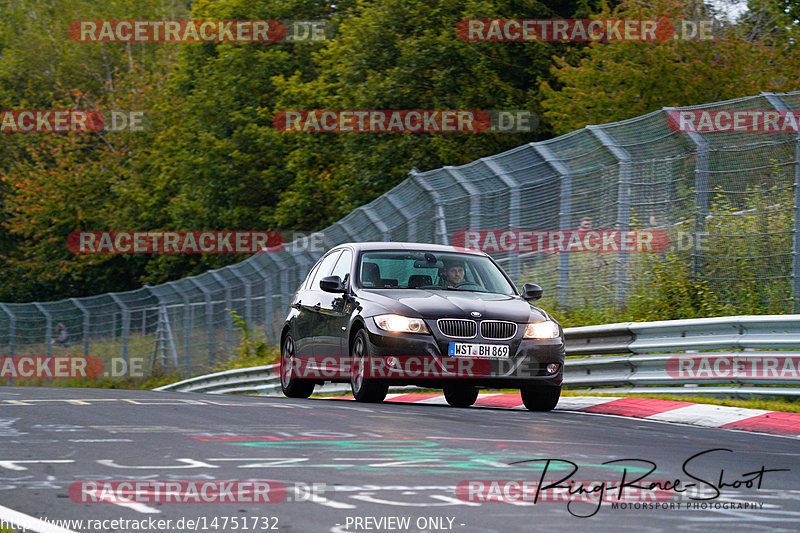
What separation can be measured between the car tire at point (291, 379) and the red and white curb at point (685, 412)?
2.13 meters

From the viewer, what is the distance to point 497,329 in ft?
39.4

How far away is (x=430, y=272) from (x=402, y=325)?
4.86ft

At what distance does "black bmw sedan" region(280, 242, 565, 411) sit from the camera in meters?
11.9

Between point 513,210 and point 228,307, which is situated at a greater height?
point 513,210

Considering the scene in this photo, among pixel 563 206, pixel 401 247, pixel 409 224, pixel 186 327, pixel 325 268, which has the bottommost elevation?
pixel 186 327

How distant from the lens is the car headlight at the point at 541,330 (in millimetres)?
12109
